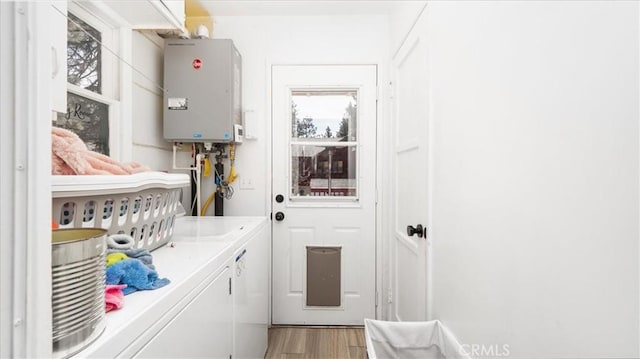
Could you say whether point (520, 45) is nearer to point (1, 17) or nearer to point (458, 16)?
point (458, 16)

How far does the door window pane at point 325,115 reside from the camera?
8.40ft

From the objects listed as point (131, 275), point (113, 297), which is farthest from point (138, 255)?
point (113, 297)

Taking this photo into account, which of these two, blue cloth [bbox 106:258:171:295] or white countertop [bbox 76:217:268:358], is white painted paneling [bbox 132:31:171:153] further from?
blue cloth [bbox 106:258:171:295]

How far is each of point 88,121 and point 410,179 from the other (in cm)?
184

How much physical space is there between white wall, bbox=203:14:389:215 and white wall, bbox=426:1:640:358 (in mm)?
1363

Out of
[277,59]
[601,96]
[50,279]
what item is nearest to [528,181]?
[601,96]

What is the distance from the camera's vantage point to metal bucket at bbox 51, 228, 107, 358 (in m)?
0.45

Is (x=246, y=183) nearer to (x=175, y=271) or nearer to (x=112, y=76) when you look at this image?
(x=112, y=76)

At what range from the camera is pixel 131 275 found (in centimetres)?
78

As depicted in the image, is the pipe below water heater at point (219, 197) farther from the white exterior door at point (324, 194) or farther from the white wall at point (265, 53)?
the white exterior door at point (324, 194)


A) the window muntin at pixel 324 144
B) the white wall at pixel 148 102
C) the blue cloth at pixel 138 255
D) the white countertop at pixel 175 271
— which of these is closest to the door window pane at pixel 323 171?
the window muntin at pixel 324 144

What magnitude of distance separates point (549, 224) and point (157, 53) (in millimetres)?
2494

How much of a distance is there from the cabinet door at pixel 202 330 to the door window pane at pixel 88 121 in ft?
3.66

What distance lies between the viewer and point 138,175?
101cm
